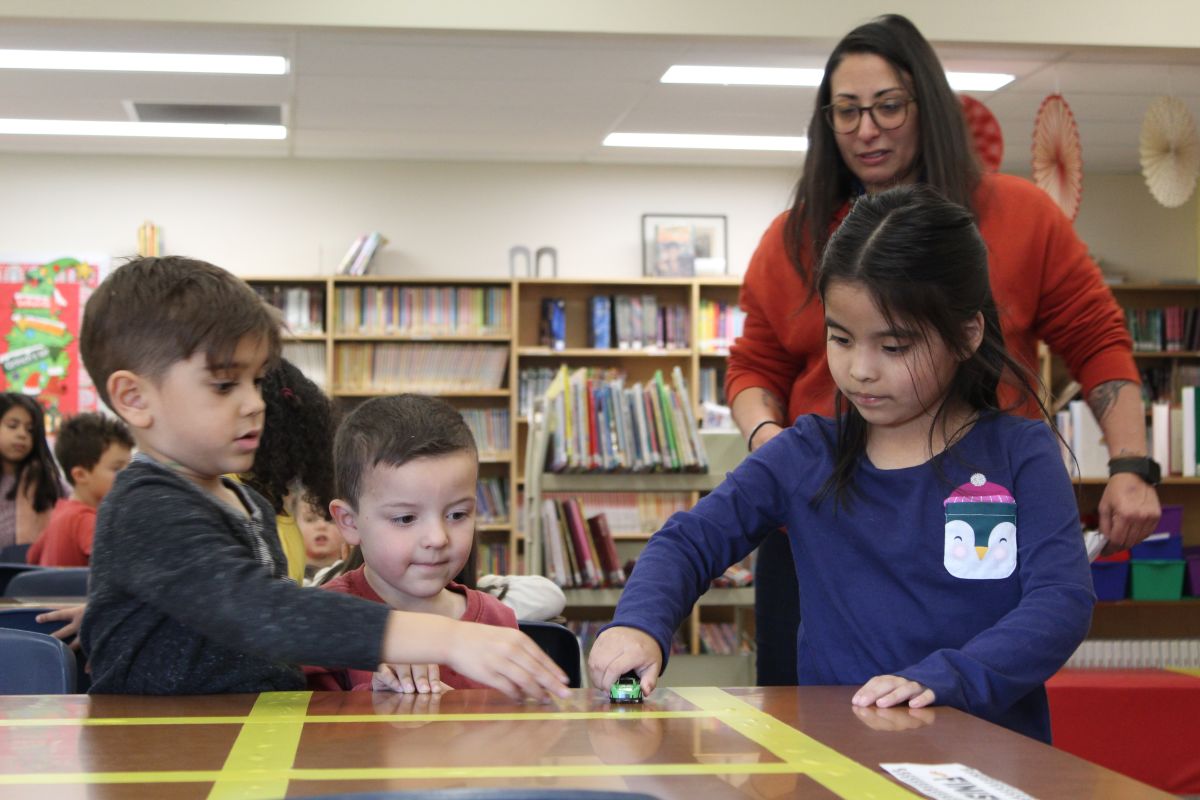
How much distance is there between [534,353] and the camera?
7332mm

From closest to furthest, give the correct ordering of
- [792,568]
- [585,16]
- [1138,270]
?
[792,568] < [585,16] < [1138,270]

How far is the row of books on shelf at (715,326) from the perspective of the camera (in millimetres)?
7433

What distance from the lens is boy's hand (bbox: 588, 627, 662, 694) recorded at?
120 centimetres

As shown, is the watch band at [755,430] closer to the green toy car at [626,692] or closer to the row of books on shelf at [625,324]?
the green toy car at [626,692]

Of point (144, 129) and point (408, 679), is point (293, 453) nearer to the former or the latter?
point (408, 679)

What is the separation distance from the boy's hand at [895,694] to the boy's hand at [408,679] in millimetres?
418

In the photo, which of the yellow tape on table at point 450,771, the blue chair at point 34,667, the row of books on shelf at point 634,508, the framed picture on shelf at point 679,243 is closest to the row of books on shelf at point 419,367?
the framed picture on shelf at point 679,243

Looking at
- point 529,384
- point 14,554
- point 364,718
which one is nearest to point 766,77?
point 529,384

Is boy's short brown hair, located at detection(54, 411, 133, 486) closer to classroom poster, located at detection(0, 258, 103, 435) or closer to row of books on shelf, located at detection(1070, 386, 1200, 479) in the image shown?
classroom poster, located at detection(0, 258, 103, 435)

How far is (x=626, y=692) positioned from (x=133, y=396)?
63 centimetres

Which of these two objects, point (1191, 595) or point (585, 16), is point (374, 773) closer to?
point (585, 16)

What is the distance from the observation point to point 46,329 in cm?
746

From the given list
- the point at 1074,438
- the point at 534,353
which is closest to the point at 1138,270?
the point at 1074,438

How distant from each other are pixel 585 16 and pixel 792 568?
10.5 feet
